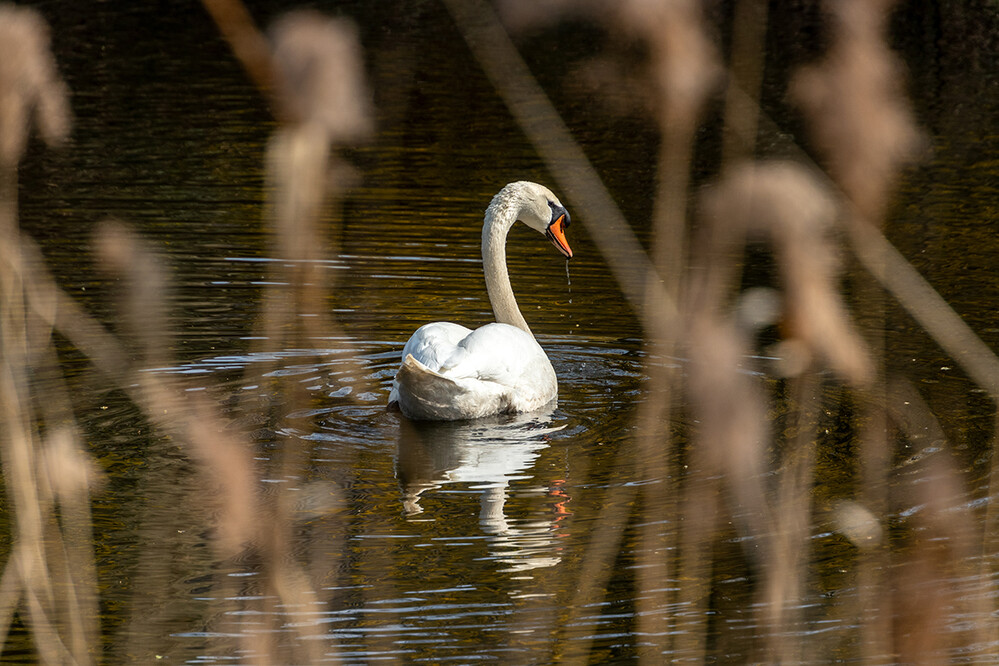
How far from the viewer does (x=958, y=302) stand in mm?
8047

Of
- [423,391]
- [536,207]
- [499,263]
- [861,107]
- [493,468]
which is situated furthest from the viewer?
[536,207]

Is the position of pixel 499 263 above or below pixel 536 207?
below

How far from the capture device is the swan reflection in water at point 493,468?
15.6 feet

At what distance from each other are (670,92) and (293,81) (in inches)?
24.6

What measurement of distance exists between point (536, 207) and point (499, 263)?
42 cm

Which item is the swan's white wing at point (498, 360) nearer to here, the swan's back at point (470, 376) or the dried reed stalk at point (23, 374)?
the swan's back at point (470, 376)

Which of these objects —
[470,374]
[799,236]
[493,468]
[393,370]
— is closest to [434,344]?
[470,374]

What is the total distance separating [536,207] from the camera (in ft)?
25.1

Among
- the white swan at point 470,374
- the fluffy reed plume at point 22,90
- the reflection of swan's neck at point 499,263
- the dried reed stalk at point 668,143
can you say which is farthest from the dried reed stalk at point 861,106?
the reflection of swan's neck at point 499,263

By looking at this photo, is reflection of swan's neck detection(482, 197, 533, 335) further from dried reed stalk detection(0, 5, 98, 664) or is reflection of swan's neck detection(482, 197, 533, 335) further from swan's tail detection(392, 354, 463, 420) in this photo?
dried reed stalk detection(0, 5, 98, 664)

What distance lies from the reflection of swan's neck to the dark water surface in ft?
1.24

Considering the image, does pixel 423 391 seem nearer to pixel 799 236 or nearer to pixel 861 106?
pixel 799 236

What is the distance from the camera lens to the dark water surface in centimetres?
412

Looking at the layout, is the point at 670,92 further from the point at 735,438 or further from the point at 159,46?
the point at 159,46
